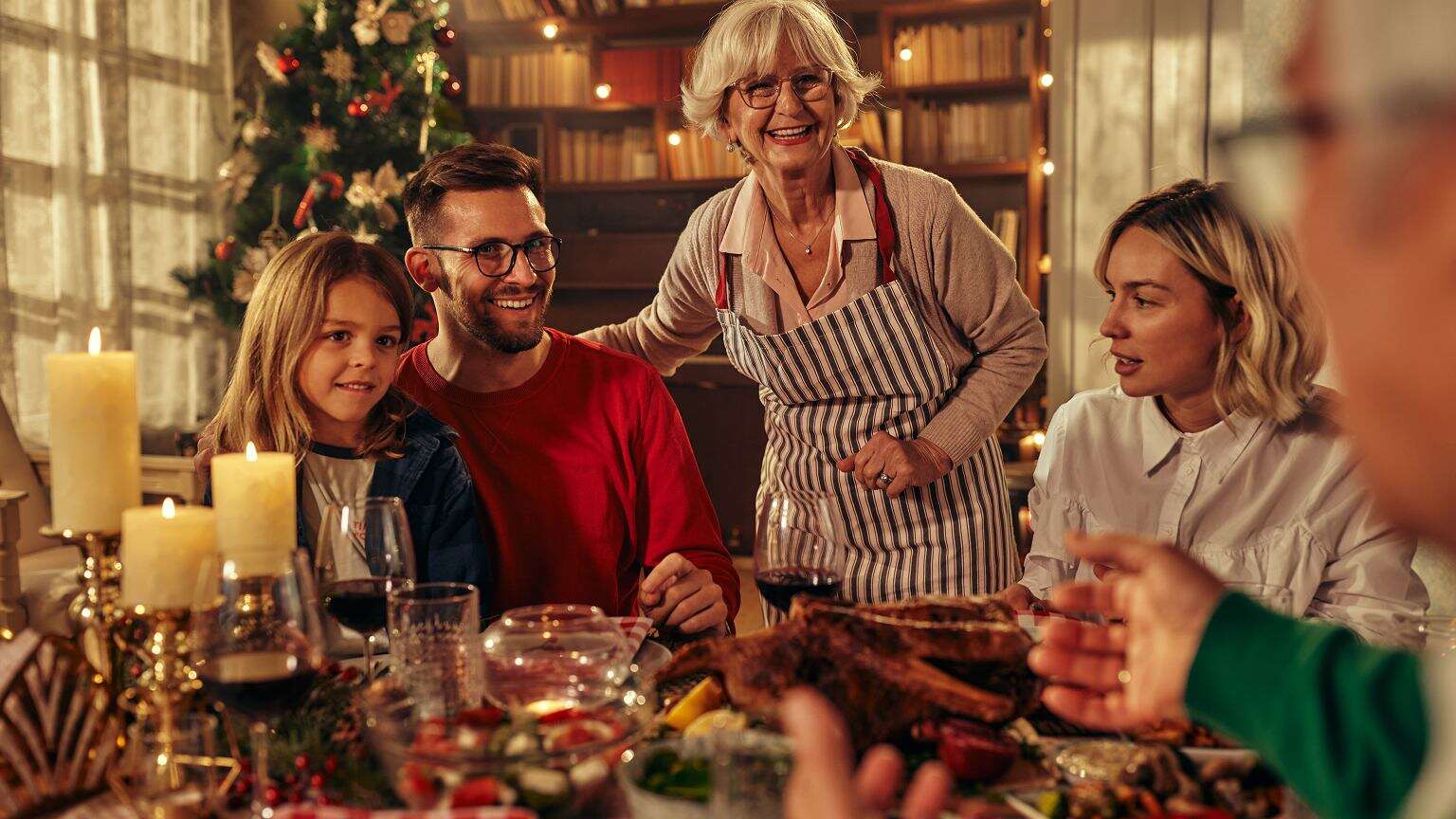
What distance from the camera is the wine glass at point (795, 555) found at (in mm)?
1309

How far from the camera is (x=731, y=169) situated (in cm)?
602

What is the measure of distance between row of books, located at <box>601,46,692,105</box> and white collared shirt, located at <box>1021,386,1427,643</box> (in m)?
4.34

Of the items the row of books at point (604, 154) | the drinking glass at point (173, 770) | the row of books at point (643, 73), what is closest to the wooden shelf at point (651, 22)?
the row of books at point (643, 73)

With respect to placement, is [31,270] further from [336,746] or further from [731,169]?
[336,746]

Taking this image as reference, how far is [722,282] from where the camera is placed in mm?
2426

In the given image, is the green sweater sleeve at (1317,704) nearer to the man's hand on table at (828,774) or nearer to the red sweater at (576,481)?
the man's hand on table at (828,774)

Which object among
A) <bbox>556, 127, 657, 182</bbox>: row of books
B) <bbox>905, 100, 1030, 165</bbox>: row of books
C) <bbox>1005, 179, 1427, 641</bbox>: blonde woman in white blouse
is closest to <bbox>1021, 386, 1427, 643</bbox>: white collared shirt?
<bbox>1005, 179, 1427, 641</bbox>: blonde woman in white blouse

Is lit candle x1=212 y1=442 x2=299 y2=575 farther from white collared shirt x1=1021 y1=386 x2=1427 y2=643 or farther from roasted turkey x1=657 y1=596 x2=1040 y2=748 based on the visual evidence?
white collared shirt x1=1021 y1=386 x2=1427 y2=643

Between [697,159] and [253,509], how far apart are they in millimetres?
5098

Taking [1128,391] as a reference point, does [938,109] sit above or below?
above

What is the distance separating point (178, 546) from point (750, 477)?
184 inches

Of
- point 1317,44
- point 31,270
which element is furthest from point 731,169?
point 1317,44

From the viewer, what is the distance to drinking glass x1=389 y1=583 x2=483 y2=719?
118 cm

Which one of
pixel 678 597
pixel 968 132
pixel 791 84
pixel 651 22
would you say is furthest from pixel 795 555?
pixel 651 22
